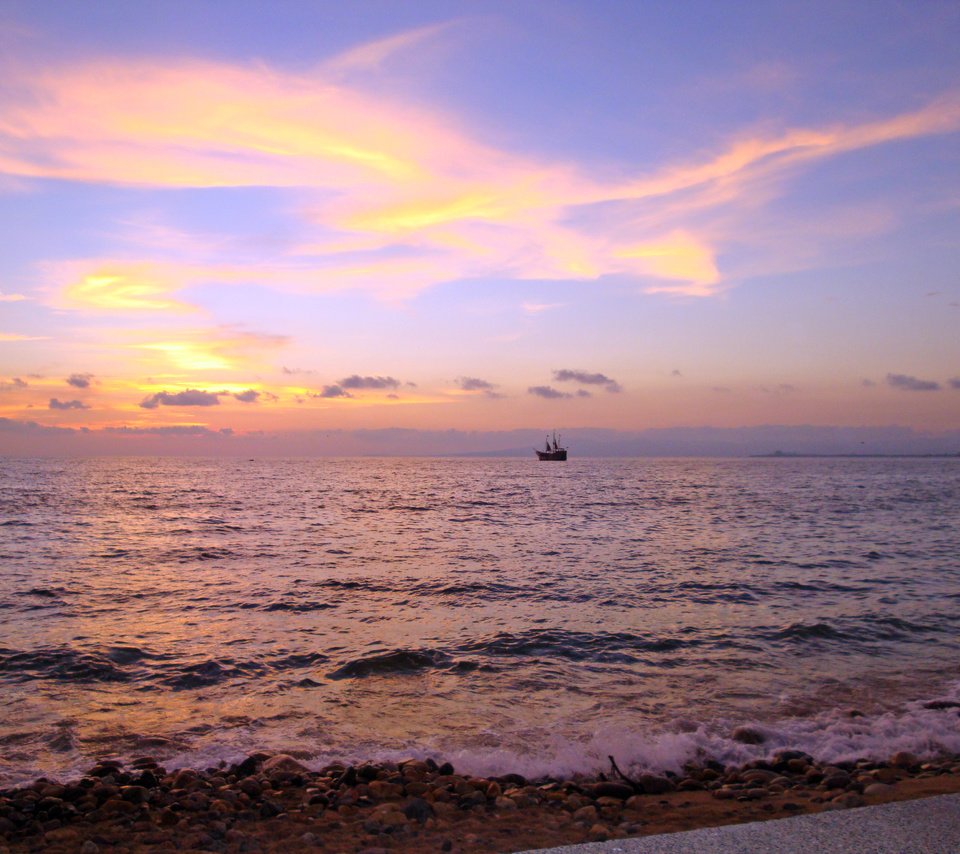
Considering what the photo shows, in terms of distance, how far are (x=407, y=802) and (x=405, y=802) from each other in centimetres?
8

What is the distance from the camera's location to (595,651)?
45.2ft

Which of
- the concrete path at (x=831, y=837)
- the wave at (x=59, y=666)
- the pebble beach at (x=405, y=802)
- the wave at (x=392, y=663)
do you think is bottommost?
the wave at (x=59, y=666)

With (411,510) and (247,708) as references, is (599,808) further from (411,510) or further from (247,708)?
(411,510)

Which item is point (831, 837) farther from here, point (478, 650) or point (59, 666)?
point (59, 666)

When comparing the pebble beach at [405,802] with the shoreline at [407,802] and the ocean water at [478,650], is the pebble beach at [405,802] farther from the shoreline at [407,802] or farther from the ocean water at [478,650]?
the ocean water at [478,650]

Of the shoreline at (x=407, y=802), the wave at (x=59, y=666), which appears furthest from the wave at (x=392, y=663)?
the shoreline at (x=407, y=802)

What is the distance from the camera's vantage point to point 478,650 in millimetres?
13961

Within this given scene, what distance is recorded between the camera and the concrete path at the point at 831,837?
4.84 metres

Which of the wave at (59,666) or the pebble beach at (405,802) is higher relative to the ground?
the pebble beach at (405,802)

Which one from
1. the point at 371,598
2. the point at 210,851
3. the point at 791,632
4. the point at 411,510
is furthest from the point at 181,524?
the point at 210,851

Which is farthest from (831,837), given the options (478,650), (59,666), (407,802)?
(59,666)

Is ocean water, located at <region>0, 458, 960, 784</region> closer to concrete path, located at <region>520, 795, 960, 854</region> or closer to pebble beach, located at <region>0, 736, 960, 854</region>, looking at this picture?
pebble beach, located at <region>0, 736, 960, 854</region>

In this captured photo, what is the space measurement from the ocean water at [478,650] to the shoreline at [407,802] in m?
0.64

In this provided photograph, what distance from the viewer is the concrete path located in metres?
4.84
